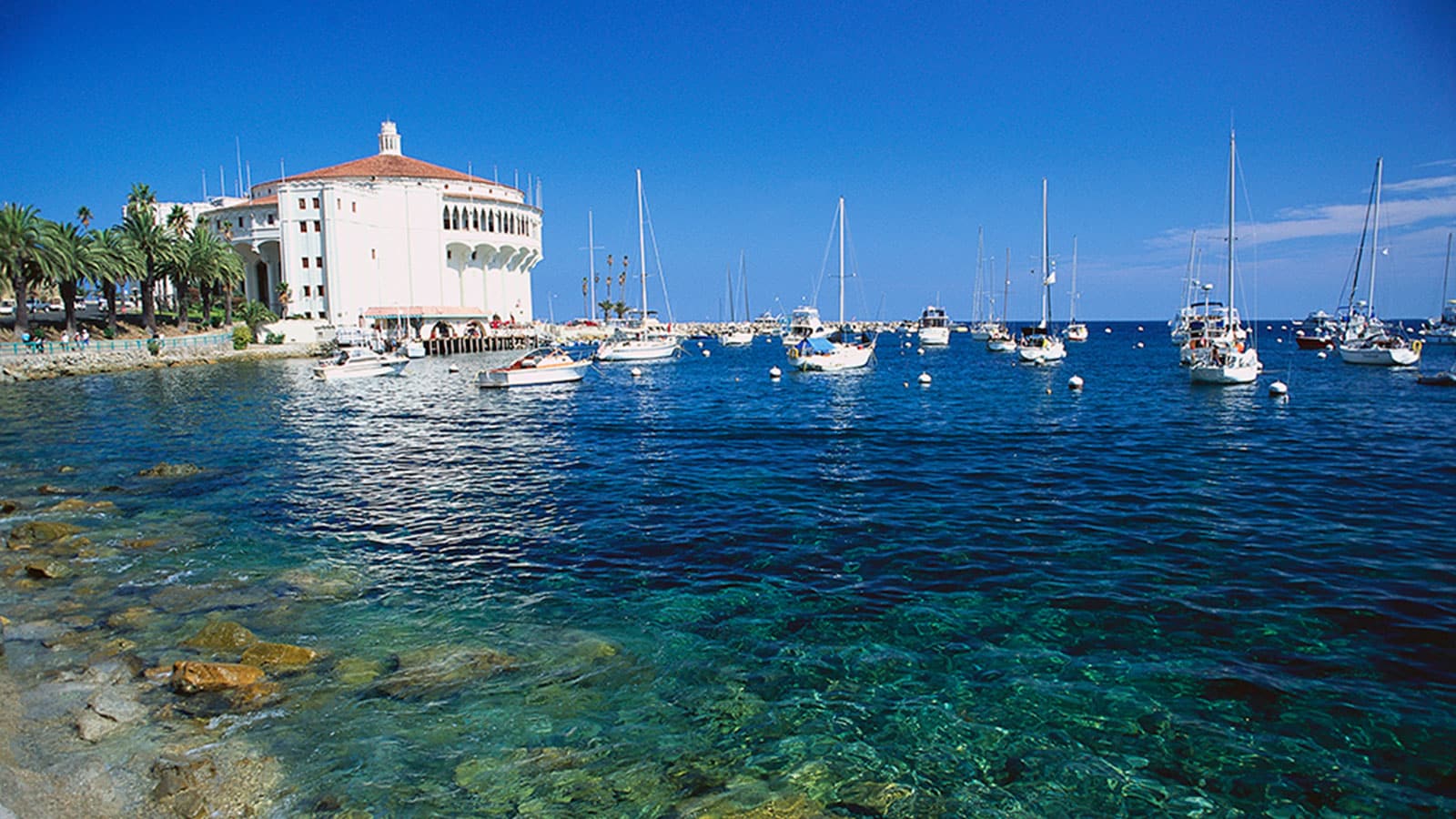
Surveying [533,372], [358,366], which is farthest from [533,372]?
[358,366]

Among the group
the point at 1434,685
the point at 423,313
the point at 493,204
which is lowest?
the point at 1434,685

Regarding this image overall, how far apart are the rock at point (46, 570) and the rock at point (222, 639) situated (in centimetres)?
408

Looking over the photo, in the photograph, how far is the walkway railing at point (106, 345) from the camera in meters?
51.2

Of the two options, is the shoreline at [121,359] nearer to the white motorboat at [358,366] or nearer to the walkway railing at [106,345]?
the walkway railing at [106,345]

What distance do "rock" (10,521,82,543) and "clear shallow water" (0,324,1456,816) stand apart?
1.66ft

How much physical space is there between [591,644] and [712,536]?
194 inches

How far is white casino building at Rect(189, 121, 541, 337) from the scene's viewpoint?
8644cm

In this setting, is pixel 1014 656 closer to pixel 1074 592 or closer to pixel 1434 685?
pixel 1074 592

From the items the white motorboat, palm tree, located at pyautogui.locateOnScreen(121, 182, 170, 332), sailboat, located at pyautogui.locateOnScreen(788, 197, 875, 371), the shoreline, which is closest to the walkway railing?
the shoreline

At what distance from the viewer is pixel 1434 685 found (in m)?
8.05

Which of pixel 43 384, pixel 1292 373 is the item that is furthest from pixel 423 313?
pixel 1292 373

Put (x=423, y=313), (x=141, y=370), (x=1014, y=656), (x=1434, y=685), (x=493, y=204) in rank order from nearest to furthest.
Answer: (x=1434, y=685), (x=1014, y=656), (x=141, y=370), (x=423, y=313), (x=493, y=204)

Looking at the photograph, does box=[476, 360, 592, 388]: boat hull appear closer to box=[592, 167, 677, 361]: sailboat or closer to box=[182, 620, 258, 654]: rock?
box=[592, 167, 677, 361]: sailboat

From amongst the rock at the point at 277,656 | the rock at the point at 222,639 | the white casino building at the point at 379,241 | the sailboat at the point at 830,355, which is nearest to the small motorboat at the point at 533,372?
the sailboat at the point at 830,355
